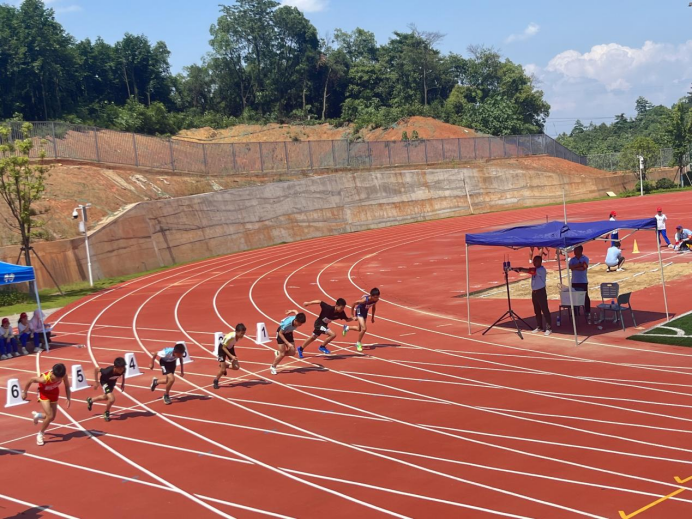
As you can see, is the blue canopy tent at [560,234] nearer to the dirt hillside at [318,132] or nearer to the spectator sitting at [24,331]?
the spectator sitting at [24,331]

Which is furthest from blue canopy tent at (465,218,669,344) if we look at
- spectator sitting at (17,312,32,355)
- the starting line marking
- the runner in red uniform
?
spectator sitting at (17,312,32,355)

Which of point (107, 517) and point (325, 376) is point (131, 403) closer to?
point (325, 376)

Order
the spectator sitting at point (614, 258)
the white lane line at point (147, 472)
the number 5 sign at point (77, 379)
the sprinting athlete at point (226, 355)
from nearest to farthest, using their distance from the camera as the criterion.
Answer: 1. the white lane line at point (147, 472)
2. the sprinting athlete at point (226, 355)
3. the number 5 sign at point (77, 379)
4. the spectator sitting at point (614, 258)

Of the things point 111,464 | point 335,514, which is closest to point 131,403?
point 111,464

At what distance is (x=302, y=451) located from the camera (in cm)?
1052

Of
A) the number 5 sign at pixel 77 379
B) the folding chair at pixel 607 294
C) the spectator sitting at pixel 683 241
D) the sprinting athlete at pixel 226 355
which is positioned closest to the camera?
the sprinting athlete at pixel 226 355

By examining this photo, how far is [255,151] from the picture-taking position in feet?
166

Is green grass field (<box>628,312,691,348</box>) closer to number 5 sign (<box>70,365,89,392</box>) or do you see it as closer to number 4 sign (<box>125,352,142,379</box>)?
number 4 sign (<box>125,352,142,379</box>)

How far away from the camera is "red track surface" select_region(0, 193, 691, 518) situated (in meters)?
8.73

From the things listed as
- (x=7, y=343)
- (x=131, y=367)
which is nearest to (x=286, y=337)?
(x=131, y=367)

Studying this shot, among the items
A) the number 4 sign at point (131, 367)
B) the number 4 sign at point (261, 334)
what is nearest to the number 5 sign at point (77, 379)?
the number 4 sign at point (131, 367)

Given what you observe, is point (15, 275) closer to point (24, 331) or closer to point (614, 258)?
point (24, 331)

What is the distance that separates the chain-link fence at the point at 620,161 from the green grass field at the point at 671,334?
170 feet

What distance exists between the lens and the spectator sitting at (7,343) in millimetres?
19094
